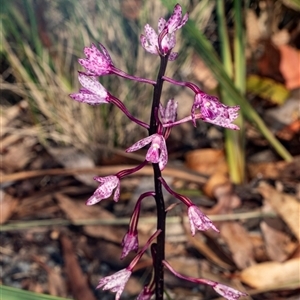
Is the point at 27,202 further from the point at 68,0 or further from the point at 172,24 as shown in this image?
Answer: the point at 172,24

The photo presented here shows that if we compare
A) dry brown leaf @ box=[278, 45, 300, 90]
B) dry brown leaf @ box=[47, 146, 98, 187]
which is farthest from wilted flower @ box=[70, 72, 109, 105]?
dry brown leaf @ box=[278, 45, 300, 90]

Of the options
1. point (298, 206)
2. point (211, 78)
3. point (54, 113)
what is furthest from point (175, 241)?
point (211, 78)

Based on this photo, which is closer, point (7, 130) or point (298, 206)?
point (298, 206)

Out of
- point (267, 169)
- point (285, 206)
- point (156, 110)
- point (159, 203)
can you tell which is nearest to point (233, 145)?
point (267, 169)

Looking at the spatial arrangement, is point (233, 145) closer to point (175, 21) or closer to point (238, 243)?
point (238, 243)

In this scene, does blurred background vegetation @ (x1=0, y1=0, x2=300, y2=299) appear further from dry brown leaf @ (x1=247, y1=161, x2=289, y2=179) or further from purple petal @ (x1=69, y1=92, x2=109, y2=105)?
purple petal @ (x1=69, y1=92, x2=109, y2=105)
